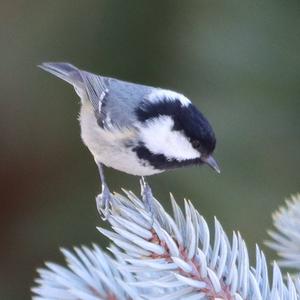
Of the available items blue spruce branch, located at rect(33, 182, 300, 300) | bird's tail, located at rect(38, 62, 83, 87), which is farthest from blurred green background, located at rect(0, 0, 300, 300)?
blue spruce branch, located at rect(33, 182, 300, 300)

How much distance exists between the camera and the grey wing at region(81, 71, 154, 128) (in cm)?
83

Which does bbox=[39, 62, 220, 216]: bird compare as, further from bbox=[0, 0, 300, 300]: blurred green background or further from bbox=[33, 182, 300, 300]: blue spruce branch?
bbox=[0, 0, 300, 300]: blurred green background

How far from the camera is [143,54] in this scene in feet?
4.00

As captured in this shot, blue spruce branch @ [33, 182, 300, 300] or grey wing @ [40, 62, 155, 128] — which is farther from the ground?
grey wing @ [40, 62, 155, 128]

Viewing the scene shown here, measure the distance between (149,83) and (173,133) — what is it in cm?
44

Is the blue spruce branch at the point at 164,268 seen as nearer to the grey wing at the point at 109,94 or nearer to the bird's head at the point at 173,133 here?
the bird's head at the point at 173,133

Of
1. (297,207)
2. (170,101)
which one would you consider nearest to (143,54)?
(170,101)

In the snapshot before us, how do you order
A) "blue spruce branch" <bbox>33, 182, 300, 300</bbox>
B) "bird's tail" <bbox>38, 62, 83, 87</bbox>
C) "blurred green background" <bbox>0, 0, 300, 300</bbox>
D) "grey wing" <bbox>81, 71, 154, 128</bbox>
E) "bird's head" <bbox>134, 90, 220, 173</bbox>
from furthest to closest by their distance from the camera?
"blurred green background" <bbox>0, 0, 300, 300</bbox>
"bird's tail" <bbox>38, 62, 83, 87</bbox>
"grey wing" <bbox>81, 71, 154, 128</bbox>
"bird's head" <bbox>134, 90, 220, 173</bbox>
"blue spruce branch" <bbox>33, 182, 300, 300</bbox>

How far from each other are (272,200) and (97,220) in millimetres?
336

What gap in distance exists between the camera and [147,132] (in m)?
0.81

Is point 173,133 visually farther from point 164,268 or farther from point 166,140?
point 164,268

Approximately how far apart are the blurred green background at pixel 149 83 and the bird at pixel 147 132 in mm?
288

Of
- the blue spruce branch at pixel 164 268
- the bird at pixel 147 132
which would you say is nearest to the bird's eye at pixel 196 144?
the bird at pixel 147 132

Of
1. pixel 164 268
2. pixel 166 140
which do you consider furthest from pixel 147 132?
pixel 164 268
